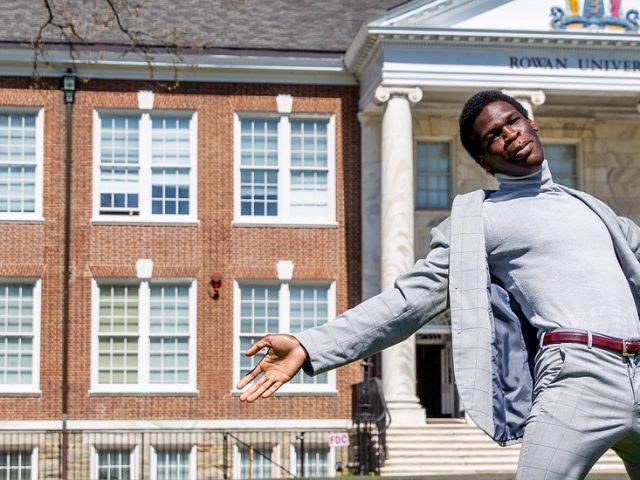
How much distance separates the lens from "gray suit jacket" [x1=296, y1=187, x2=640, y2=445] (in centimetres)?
429

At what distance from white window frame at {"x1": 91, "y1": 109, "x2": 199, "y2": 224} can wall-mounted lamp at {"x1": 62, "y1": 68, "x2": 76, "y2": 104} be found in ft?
1.92

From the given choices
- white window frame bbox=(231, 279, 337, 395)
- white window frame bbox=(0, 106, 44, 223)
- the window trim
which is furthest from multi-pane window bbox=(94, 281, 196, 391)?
the window trim

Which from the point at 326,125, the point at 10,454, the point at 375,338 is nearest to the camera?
the point at 375,338

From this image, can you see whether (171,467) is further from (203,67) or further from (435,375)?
(203,67)

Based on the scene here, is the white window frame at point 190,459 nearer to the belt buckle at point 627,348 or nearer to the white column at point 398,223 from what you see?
the white column at point 398,223

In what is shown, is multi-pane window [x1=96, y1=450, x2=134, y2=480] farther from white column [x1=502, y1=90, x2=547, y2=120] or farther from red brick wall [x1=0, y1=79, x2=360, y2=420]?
white column [x1=502, y1=90, x2=547, y2=120]

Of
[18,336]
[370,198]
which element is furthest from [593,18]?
[18,336]

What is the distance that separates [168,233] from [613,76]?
9414 mm

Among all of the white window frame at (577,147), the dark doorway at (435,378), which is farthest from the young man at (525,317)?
the white window frame at (577,147)

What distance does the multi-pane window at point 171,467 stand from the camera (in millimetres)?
27031

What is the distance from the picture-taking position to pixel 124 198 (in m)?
27.9

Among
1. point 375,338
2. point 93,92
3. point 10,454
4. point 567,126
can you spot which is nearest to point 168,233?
point 93,92

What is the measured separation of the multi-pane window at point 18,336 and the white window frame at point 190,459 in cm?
271

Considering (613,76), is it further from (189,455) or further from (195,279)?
(189,455)
